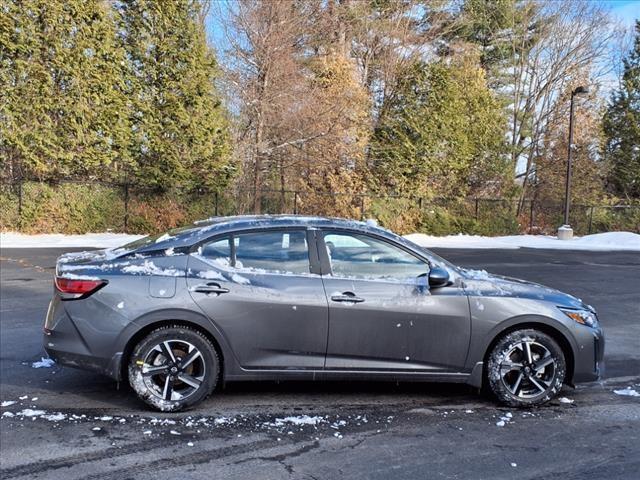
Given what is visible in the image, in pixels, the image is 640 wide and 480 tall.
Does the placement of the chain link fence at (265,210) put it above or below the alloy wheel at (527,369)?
above

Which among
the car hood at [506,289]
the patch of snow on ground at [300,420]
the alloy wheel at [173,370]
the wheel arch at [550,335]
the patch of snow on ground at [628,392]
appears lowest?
the patch of snow on ground at [300,420]

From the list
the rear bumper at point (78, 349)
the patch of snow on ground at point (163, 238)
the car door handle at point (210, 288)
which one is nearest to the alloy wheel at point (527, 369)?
the car door handle at point (210, 288)

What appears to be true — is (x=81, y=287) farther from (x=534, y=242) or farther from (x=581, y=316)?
(x=534, y=242)

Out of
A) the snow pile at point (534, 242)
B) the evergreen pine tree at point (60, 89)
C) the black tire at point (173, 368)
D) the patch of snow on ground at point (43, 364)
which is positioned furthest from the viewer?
the snow pile at point (534, 242)

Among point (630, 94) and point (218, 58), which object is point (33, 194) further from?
point (630, 94)

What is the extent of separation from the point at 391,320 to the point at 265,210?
768 inches

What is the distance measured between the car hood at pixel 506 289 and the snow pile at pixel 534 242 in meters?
15.4

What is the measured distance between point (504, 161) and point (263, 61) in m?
14.8

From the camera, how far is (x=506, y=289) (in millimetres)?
4430

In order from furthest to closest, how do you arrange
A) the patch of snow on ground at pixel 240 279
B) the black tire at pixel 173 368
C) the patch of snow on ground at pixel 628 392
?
the patch of snow on ground at pixel 628 392, the patch of snow on ground at pixel 240 279, the black tire at pixel 173 368

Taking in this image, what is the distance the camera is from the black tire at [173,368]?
13.6 ft

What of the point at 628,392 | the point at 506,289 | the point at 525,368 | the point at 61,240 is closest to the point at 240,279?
the point at 506,289

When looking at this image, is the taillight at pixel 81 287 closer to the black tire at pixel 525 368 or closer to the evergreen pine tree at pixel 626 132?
the black tire at pixel 525 368

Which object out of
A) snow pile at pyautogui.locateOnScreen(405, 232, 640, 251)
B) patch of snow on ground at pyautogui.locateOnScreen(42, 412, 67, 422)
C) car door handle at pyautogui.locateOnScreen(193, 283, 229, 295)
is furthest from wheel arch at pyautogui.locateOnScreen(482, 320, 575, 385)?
snow pile at pyautogui.locateOnScreen(405, 232, 640, 251)
